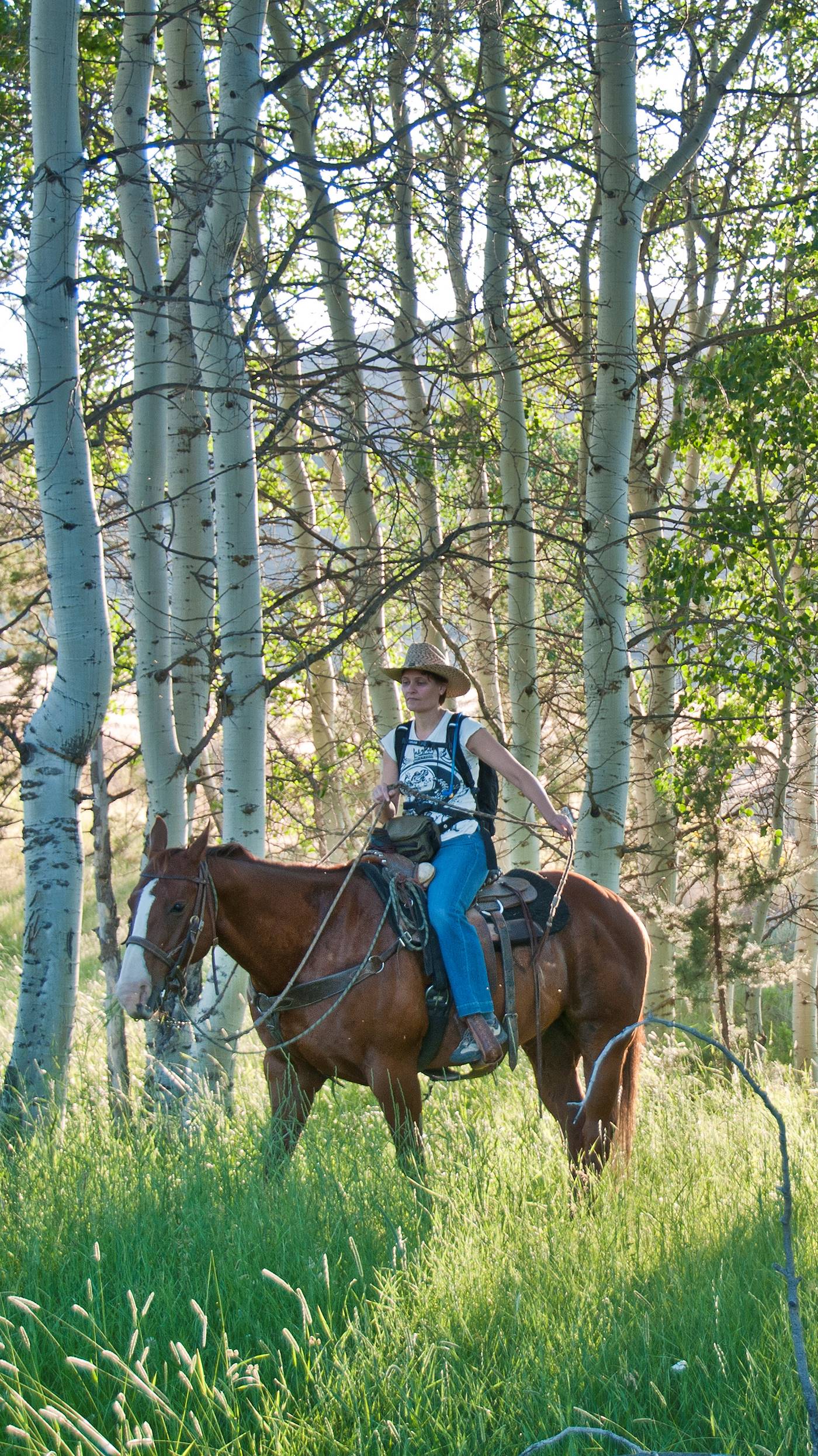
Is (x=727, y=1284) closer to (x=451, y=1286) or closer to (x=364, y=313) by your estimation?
(x=451, y=1286)

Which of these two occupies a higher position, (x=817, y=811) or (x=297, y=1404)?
(x=817, y=811)

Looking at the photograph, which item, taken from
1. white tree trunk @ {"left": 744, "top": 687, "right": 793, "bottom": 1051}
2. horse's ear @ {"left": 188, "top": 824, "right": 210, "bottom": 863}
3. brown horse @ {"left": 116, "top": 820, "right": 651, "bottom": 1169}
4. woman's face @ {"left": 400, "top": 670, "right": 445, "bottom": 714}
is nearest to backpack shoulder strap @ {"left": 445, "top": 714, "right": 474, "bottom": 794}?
woman's face @ {"left": 400, "top": 670, "right": 445, "bottom": 714}

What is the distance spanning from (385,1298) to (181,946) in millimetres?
1785

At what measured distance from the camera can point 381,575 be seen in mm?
9578

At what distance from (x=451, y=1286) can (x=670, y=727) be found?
8810 mm

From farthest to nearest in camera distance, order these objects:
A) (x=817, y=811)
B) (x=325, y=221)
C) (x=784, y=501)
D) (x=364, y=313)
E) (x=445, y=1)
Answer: (x=817, y=811), (x=784, y=501), (x=325, y=221), (x=364, y=313), (x=445, y=1)

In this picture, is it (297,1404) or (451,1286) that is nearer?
(297,1404)

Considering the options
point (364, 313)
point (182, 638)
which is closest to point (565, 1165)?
point (182, 638)

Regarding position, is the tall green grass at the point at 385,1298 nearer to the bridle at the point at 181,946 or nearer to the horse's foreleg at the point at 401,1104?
the horse's foreleg at the point at 401,1104

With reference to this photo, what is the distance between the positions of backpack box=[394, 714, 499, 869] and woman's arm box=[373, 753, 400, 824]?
35 mm

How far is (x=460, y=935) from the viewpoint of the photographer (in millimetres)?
5668

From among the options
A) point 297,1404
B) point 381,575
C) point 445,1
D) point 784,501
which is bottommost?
point 297,1404

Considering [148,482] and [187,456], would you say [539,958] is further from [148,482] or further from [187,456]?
[187,456]

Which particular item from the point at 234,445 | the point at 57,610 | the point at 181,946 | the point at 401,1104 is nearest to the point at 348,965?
the point at 401,1104
